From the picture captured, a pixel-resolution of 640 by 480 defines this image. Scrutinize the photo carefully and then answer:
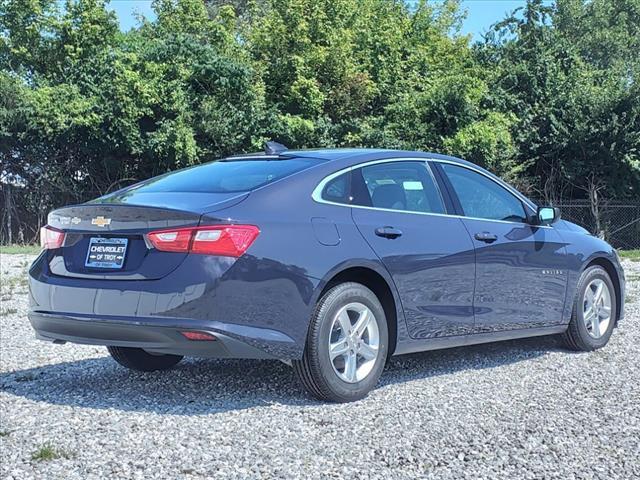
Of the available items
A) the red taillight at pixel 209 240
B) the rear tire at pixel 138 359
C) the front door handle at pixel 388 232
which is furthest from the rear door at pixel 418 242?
the rear tire at pixel 138 359

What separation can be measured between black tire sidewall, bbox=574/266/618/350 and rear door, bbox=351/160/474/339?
150 cm

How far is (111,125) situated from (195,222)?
1682 centimetres

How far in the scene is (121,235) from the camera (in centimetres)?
489

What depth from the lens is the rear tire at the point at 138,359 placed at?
235 inches

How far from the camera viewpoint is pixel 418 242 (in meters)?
5.62

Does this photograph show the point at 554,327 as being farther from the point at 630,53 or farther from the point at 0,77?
the point at 630,53

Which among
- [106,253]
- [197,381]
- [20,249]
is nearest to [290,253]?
[106,253]

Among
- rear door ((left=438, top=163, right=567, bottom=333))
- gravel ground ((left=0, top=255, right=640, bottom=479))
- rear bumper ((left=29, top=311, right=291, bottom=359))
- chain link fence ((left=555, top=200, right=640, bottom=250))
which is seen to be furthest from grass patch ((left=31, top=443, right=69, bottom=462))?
chain link fence ((left=555, top=200, right=640, bottom=250))

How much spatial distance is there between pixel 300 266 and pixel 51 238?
174 centimetres

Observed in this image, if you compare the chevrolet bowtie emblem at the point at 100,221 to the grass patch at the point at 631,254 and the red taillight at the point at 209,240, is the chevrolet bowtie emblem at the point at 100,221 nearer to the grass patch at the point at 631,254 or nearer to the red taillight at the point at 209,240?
the red taillight at the point at 209,240

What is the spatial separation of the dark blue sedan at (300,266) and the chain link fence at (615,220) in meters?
16.9

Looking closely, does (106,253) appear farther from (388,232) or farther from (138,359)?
(388,232)

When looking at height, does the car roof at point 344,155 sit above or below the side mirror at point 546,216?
above

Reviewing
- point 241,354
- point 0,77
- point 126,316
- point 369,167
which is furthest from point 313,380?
point 0,77
